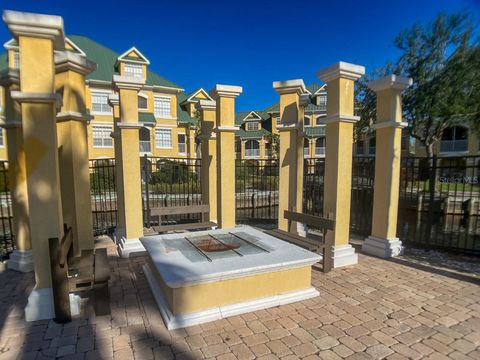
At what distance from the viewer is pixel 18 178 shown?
4.97m

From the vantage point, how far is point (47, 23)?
3100 mm

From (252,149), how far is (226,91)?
33858 millimetres

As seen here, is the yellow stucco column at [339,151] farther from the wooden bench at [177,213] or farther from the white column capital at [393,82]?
the wooden bench at [177,213]

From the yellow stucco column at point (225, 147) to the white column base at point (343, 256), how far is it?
2354 mm

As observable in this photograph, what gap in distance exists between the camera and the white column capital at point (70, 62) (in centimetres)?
439

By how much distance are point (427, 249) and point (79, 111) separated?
24.6ft

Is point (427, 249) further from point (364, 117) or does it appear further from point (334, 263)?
point (364, 117)

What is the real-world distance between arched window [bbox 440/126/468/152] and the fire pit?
100 feet

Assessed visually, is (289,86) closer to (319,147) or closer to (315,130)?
(315,130)

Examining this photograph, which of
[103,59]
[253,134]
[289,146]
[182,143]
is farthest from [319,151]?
[289,146]

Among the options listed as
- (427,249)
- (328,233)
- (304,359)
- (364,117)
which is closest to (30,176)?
(304,359)

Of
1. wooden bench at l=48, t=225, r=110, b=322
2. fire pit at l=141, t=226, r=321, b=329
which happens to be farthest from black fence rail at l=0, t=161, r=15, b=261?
fire pit at l=141, t=226, r=321, b=329

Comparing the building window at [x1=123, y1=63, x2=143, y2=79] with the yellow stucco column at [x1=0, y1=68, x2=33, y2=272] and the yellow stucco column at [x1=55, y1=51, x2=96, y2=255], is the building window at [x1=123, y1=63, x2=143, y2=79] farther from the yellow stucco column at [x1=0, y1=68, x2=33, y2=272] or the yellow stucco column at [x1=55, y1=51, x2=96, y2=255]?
the yellow stucco column at [x1=55, y1=51, x2=96, y2=255]

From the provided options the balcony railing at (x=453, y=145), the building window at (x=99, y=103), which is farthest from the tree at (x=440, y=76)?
the building window at (x=99, y=103)
